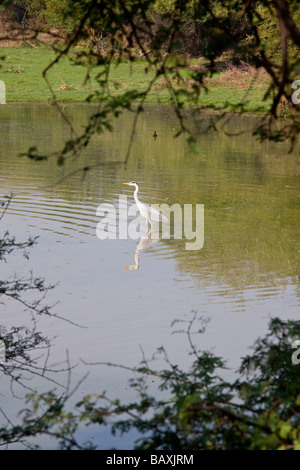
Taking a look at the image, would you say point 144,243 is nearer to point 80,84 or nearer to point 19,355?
point 19,355

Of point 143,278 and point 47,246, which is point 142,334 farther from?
point 47,246

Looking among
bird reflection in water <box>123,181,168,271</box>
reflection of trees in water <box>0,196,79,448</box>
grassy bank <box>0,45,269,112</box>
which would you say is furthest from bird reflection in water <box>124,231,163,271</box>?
grassy bank <box>0,45,269,112</box>

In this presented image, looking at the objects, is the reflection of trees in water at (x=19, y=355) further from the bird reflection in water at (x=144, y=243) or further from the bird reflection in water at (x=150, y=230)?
the bird reflection in water at (x=150, y=230)

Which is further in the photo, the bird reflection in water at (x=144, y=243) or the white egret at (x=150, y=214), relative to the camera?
the white egret at (x=150, y=214)

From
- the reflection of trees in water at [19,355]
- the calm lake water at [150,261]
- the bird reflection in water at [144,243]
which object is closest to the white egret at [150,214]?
the bird reflection in water at [144,243]

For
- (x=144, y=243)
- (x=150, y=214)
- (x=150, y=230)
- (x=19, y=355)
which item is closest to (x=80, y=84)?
(x=150, y=214)

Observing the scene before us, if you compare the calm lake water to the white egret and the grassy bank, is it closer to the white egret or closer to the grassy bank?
the white egret

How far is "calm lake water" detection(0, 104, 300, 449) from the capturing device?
272 inches

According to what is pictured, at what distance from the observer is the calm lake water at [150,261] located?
6.91m

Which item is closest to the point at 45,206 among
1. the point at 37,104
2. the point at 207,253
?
the point at 207,253

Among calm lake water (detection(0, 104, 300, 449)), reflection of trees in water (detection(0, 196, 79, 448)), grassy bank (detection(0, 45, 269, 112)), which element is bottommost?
reflection of trees in water (detection(0, 196, 79, 448))

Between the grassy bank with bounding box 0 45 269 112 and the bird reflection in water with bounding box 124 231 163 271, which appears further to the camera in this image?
the grassy bank with bounding box 0 45 269 112

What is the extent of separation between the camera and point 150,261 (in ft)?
32.7

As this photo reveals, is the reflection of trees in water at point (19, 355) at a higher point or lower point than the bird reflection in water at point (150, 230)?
lower
